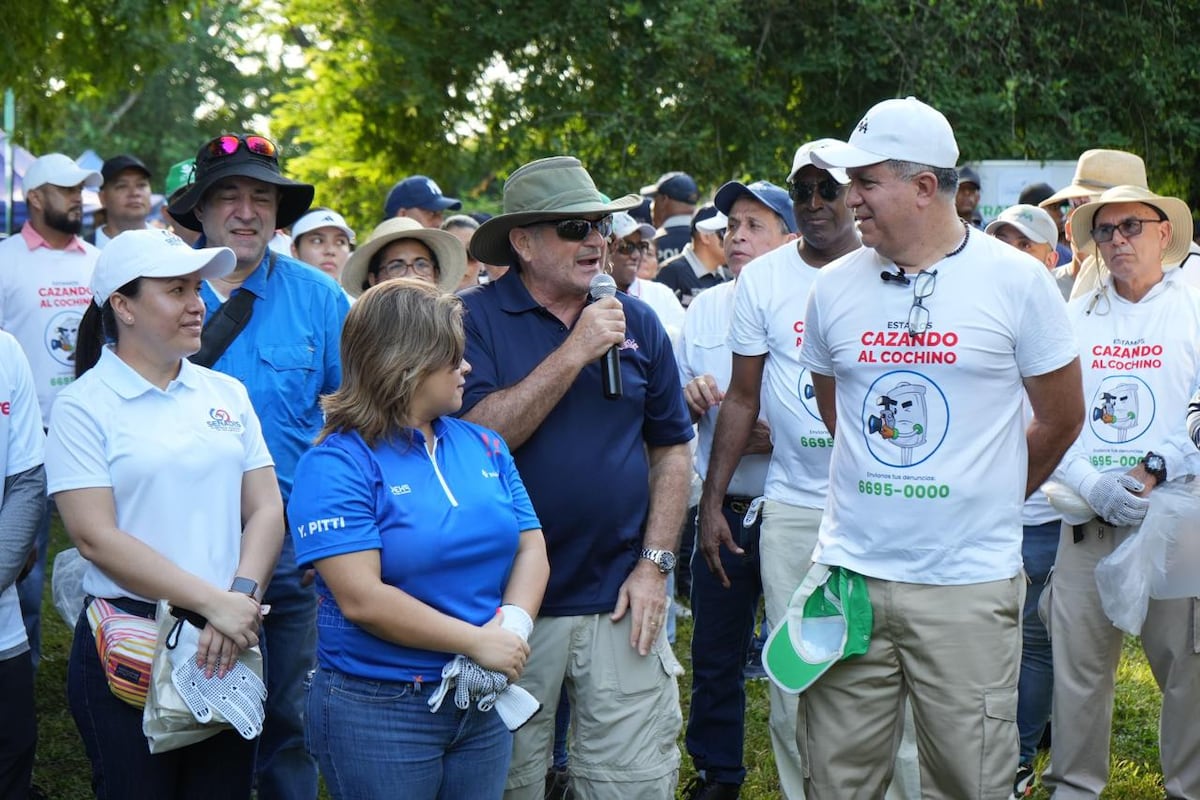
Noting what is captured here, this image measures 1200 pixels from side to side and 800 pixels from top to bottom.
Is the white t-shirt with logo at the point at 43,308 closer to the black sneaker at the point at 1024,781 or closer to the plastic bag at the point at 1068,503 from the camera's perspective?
the plastic bag at the point at 1068,503

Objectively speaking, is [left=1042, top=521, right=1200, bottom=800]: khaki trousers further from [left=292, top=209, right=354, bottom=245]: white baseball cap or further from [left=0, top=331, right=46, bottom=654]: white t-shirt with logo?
[left=292, top=209, right=354, bottom=245]: white baseball cap

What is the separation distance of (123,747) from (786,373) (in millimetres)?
2696

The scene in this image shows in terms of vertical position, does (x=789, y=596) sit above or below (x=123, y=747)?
Answer: above

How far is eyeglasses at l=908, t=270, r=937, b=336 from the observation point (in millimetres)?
4148

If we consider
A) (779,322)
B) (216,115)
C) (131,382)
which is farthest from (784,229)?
(216,115)

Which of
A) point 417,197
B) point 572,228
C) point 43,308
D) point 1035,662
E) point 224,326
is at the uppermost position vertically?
point 417,197

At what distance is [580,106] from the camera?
16469 mm

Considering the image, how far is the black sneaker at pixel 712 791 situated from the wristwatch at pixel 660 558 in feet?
5.98

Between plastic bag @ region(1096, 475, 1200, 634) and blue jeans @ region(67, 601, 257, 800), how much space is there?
3.37 meters

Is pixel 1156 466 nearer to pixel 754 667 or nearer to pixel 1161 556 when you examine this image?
pixel 1161 556

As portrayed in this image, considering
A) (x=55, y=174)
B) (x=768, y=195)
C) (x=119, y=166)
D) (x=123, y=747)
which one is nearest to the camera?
(x=123, y=747)

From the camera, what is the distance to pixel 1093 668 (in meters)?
5.71

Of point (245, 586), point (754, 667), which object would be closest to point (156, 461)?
point (245, 586)

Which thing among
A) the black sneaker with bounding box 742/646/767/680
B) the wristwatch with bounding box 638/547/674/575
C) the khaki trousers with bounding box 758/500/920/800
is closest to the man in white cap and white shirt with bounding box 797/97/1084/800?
the wristwatch with bounding box 638/547/674/575
